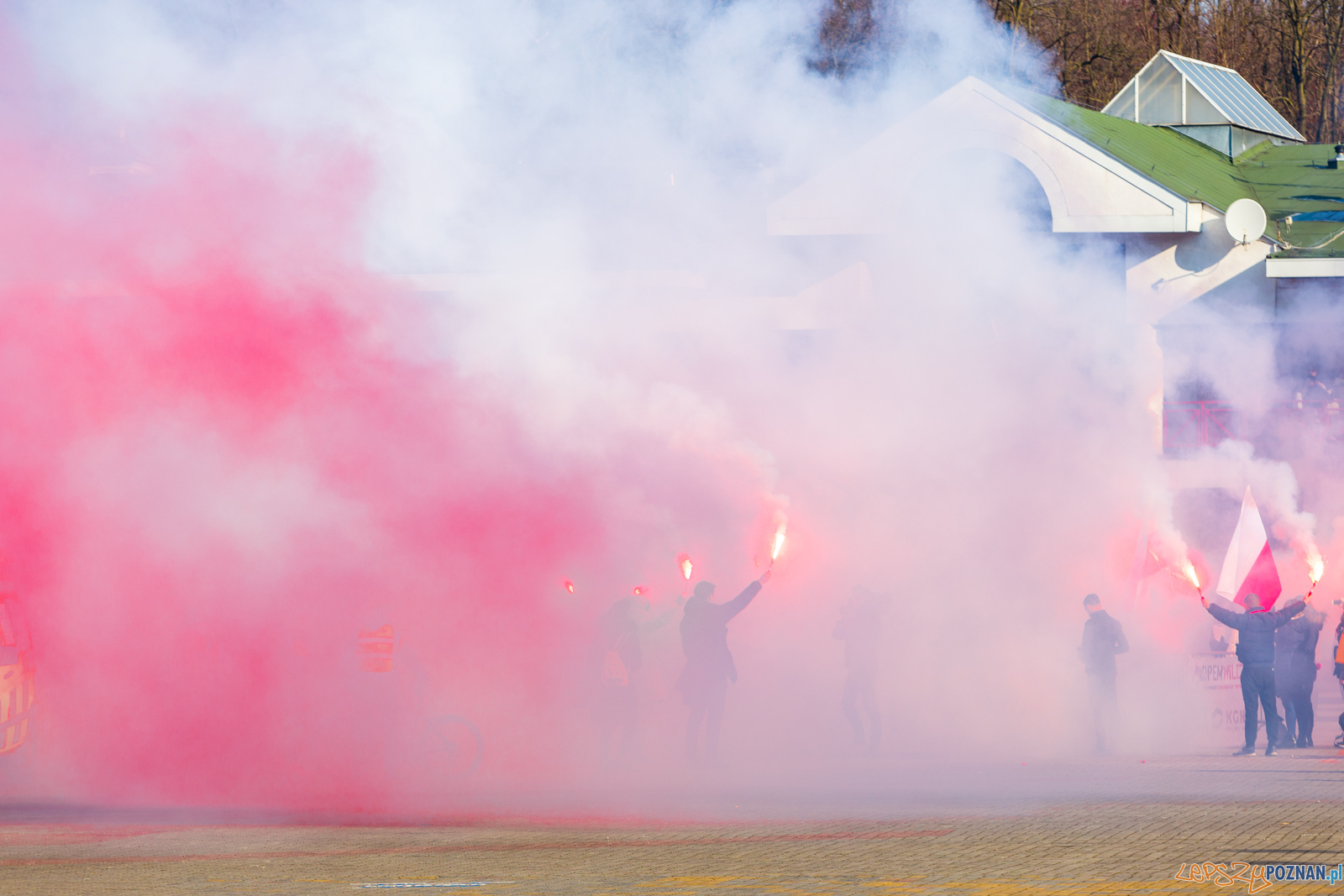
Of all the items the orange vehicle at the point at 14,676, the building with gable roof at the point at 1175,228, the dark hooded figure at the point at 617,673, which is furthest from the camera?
the building with gable roof at the point at 1175,228

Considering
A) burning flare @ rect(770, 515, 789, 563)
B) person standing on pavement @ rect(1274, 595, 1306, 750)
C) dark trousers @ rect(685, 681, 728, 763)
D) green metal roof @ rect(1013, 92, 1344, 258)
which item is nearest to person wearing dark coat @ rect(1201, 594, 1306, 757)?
person standing on pavement @ rect(1274, 595, 1306, 750)

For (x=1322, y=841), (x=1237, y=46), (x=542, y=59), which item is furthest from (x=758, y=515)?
(x=1237, y=46)

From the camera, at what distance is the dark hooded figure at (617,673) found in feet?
39.8

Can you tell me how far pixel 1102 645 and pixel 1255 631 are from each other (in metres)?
1.32

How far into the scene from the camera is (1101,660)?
1285 cm

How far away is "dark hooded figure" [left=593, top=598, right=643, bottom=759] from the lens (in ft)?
39.8

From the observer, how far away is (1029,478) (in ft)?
52.2

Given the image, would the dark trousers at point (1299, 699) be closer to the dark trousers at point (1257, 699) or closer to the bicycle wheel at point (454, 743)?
the dark trousers at point (1257, 699)

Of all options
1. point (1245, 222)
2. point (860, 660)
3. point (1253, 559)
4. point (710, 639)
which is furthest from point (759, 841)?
point (1245, 222)

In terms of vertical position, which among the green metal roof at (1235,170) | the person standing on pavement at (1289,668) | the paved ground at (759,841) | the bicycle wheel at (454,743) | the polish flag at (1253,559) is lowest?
the paved ground at (759,841)

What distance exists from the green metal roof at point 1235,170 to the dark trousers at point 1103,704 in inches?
333

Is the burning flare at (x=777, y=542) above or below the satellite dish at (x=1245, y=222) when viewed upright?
below

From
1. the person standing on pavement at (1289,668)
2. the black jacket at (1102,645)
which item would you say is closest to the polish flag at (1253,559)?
the person standing on pavement at (1289,668)

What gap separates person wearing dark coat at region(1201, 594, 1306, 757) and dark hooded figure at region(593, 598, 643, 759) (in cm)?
457
